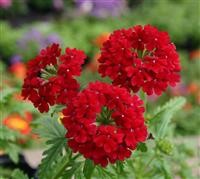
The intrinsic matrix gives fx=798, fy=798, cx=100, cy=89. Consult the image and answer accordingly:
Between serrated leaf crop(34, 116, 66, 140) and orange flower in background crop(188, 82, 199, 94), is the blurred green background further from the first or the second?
serrated leaf crop(34, 116, 66, 140)

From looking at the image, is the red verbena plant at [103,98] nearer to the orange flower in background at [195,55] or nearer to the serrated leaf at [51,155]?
the serrated leaf at [51,155]

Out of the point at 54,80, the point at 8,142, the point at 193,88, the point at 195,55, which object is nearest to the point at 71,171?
the point at 54,80

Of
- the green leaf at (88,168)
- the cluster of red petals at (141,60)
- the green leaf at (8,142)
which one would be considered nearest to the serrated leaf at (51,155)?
the green leaf at (88,168)

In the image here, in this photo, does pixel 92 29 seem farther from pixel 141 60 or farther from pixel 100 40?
pixel 141 60

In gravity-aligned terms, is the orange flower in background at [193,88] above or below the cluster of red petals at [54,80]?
below

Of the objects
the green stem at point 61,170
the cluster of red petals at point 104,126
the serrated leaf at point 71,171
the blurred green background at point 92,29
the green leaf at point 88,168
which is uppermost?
the cluster of red petals at point 104,126

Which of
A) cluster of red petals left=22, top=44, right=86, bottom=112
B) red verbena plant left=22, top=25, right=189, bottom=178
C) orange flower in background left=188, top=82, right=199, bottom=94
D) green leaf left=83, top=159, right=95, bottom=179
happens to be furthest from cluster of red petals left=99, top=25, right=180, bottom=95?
orange flower in background left=188, top=82, right=199, bottom=94

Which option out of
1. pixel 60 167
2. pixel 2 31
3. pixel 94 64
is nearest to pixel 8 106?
pixel 60 167

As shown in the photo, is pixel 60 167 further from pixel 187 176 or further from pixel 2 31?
pixel 2 31
